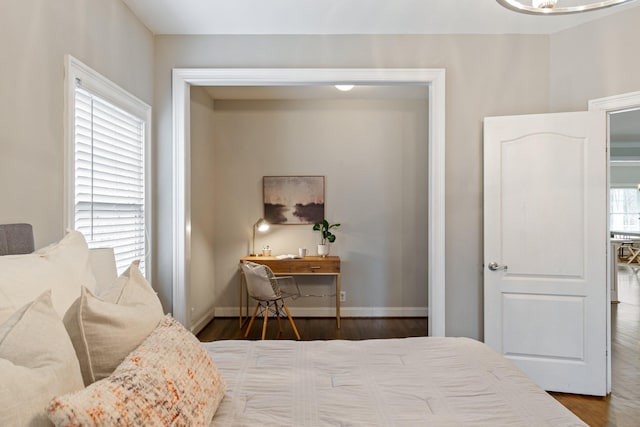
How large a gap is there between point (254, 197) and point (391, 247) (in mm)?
1795

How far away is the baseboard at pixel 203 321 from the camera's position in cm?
437

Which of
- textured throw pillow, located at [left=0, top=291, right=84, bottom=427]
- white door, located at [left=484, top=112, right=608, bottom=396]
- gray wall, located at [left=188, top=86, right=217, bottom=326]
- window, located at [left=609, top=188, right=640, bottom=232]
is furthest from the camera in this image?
window, located at [left=609, top=188, right=640, bottom=232]

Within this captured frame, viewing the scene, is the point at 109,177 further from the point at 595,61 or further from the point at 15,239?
the point at 595,61

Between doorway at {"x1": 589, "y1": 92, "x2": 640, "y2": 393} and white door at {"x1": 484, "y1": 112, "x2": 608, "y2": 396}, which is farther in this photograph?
white door at {"x1": 484, "y1": 112, "x2": 608, "y2": 396}

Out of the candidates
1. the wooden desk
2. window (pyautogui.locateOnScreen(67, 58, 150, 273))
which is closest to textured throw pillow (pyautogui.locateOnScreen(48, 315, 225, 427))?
window (pyautogui.locateOnScreen(67, 58, 150, 273))

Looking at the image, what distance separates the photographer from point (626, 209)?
38.1ft

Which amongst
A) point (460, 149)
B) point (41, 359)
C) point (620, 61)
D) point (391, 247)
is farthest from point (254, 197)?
point (41, 359)

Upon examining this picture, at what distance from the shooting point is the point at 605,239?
2926 millimetres

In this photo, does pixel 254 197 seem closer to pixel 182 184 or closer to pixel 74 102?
pixel 182 184

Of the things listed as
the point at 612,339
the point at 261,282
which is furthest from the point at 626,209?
the point at 261,282

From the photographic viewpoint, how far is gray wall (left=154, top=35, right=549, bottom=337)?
3227 mm

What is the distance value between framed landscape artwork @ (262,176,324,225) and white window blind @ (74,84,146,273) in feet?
7.40

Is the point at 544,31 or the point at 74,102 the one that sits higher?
the point at 544,31

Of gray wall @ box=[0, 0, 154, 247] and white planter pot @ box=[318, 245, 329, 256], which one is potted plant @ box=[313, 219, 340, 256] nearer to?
white planter pot @ box=[318, 245, 329, 256]
